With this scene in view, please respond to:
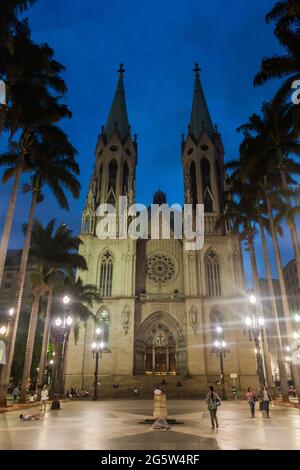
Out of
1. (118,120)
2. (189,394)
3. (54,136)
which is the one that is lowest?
(189,394)

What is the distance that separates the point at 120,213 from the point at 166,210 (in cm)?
597

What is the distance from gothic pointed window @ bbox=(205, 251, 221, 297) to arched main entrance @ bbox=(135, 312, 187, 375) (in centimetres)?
523

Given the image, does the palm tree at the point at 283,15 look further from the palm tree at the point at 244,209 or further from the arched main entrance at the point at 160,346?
the arched main entrance at the point at 160,346

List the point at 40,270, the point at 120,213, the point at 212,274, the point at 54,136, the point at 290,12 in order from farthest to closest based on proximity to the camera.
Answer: the point at 120,213 → the point at 212,274 → the point at 40,270 → the point at 54,136 → the point at 290,12

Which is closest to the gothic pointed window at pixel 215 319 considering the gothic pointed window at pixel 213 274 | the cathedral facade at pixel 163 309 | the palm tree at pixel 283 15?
the cathedral facade at pixel 163 309

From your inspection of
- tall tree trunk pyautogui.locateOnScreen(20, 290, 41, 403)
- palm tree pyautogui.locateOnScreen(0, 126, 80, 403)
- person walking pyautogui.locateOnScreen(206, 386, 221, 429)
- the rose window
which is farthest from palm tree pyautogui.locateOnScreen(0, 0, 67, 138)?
the rose window

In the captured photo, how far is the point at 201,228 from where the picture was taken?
40062mm

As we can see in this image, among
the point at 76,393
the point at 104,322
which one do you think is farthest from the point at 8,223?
the point at 104,322

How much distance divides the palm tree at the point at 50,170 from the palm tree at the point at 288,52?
11.9m

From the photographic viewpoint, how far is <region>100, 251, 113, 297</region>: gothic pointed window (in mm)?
37719

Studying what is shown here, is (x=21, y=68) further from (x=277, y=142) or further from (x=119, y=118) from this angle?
(x=119, y=118)

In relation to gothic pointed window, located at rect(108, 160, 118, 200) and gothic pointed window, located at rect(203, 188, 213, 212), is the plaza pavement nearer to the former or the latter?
gothic pointed window, located at rect(203, 188, 213, 212)
